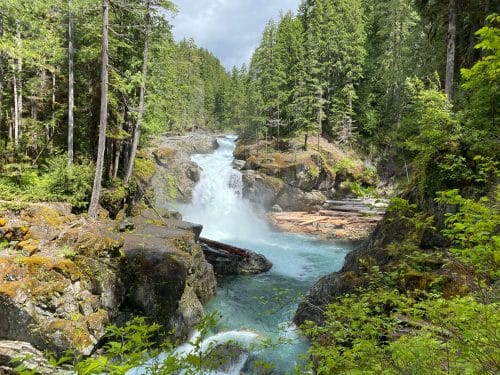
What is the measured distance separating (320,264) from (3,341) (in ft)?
45.2

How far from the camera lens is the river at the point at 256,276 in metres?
9.08

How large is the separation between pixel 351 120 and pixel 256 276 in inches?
962

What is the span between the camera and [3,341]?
278 inches

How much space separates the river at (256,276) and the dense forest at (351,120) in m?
1.72

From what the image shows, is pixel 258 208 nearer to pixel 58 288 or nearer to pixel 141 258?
pixel 141 258

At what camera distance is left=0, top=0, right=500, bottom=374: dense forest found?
11.6 feet

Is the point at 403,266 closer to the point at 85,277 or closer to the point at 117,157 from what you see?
the point at 85,277

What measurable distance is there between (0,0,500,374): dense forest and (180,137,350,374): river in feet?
5.63

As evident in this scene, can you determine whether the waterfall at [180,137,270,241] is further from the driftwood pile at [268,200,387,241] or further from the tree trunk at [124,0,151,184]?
the tree trunk at [124,0,151,184]

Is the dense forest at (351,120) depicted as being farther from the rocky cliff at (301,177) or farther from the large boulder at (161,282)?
the large boulder at (161,282)

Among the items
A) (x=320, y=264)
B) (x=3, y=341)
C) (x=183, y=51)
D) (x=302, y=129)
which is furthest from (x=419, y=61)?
(x=183, y=51)

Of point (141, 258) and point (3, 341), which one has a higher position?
point (141, 258)

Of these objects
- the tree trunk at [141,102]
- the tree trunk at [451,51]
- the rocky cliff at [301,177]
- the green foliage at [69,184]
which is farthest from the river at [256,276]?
the tree trunk at [451,51]

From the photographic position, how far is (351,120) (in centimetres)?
3425
